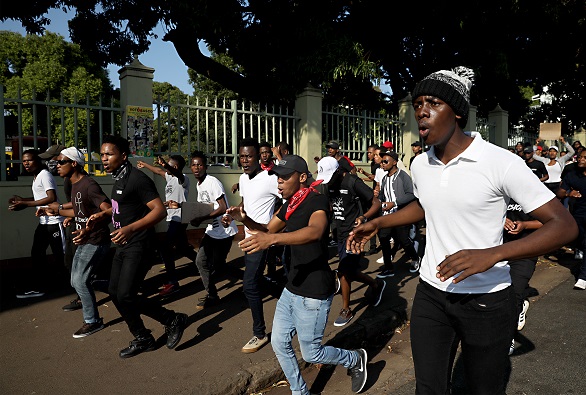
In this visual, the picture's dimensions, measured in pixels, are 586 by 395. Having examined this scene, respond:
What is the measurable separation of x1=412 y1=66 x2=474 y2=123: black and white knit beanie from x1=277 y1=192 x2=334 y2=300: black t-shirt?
3.90 feet

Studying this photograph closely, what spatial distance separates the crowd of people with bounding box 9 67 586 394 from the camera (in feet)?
6.59

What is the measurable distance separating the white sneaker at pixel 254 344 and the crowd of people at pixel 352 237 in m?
0.02

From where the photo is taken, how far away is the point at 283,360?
3.05 m

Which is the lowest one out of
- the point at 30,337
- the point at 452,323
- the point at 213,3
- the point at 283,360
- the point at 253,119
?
the point at 30,337

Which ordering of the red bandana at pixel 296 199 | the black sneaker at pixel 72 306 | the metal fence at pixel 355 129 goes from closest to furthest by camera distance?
the red bandana at pixel 296 199
the black sneaker at pixel 72 306
the metal fence at pixel 355 129

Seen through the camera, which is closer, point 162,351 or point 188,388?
point 188,388

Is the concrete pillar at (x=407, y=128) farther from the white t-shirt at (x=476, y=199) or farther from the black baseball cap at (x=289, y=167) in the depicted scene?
the white t-shirt at (x=476, y=199)

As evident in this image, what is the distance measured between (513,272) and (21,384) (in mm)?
4296

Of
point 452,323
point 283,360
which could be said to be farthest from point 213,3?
point 452,323

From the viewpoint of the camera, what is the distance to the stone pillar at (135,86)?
7.61m

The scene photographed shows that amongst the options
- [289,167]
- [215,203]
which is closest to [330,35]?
[215,203]

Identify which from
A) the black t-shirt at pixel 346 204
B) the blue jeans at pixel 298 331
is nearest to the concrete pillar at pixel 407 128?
the black t-shirt at pixel 346 204

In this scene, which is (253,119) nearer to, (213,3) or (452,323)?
(213,3)

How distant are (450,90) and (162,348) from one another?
3493mm
